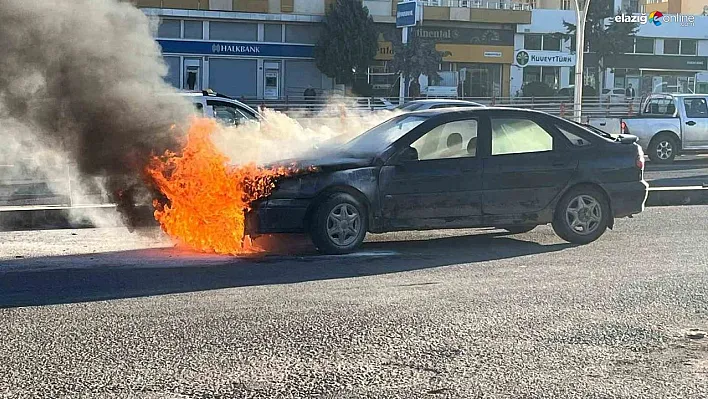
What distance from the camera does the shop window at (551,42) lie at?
60.9 meters

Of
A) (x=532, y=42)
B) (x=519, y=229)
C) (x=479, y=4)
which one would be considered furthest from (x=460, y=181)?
(x=532, y=42)

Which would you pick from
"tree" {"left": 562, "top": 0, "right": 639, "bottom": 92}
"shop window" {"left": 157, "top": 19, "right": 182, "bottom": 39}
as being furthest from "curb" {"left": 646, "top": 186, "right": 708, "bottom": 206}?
"tree" {"left": 562, "top": 0, "right": 639, "bottom": 92}

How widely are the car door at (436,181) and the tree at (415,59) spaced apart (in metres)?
38.8

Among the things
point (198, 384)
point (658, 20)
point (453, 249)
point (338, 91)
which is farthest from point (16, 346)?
point (658, 20)

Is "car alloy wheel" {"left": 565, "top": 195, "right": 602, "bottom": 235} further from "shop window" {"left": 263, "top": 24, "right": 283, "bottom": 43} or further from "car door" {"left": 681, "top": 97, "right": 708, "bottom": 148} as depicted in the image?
"shop window" {"left": 263, "top": 24, "right": 283, "bottom": 43}

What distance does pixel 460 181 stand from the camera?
391 inches

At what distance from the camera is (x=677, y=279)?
8266 mm

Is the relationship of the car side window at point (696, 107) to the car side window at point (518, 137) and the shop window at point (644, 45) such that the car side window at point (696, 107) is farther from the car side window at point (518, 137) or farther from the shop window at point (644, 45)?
the shop window at point (644, 45)

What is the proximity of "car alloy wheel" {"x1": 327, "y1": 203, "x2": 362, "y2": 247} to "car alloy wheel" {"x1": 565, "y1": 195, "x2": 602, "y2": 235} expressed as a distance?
8.12ft

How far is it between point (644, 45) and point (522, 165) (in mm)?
57668

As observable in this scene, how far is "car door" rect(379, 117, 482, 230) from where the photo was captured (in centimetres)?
971

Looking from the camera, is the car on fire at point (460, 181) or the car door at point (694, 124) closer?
the car on fire at point (460, 181)

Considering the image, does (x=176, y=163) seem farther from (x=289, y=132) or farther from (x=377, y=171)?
(x=289, y=132)

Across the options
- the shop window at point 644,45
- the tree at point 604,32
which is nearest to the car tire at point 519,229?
the tree at point 604,32
